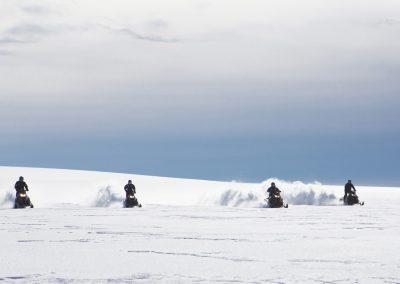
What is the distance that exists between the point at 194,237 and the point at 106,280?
233 inches

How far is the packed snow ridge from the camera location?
3762 cm

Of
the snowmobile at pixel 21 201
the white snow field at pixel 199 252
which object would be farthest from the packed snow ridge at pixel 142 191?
the white snow field at pixel 199 252

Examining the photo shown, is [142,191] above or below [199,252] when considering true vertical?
above

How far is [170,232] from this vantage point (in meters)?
15.0

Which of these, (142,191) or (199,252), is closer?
(199,252)

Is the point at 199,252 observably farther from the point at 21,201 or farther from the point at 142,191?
the point at 142,191

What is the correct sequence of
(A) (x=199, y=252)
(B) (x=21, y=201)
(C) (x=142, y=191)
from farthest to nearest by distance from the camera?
(C) (x=142, y=191), (B) (x=21, y=201), (A) (x=199, y=252)

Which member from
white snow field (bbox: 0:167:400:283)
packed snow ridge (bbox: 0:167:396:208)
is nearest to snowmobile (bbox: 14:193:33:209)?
packed snow ridge (bbox: 0:167:396:208)

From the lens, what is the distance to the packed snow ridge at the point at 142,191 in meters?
37.6

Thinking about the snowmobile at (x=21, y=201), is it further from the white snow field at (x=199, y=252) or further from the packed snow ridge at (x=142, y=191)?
the white snow field at (x=199, y=252)

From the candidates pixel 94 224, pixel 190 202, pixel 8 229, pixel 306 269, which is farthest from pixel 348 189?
pixel 306 269

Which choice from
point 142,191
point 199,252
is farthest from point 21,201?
point 199,252

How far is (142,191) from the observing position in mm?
49656

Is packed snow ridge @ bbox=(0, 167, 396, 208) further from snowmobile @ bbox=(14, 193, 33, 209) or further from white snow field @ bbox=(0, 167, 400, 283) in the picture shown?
white snow field @ bbox=(0, 167, 400, 283)
